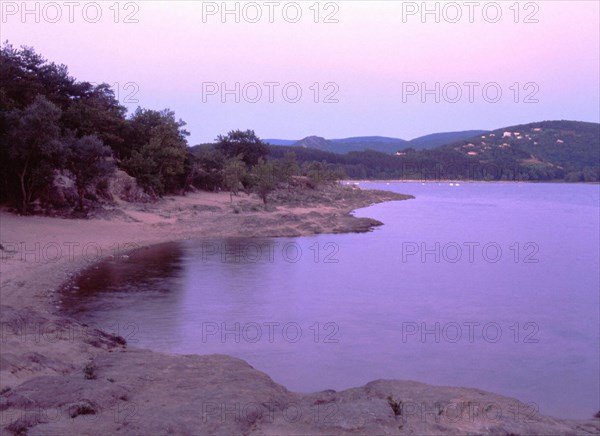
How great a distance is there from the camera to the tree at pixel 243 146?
5884 centimetres

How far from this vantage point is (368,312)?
14016 millimetres

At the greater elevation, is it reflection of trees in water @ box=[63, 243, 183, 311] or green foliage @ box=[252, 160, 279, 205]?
green foliage @ box=[252, 160, 279, 205]

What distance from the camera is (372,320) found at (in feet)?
43.5

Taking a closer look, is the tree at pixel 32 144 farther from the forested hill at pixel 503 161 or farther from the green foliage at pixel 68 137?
the forested hill at pixel 503 161

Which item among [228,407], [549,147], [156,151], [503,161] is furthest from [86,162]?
[549,147]

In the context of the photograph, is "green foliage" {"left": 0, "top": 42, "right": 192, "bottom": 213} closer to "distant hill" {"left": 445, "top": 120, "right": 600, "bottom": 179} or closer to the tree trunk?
the tree trunk

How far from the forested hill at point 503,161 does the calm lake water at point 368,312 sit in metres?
104

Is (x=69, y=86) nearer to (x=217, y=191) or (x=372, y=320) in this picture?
(x=217, y=191)

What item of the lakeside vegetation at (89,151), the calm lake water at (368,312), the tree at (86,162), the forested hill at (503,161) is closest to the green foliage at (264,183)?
the lakeside vegetation at (89,151)

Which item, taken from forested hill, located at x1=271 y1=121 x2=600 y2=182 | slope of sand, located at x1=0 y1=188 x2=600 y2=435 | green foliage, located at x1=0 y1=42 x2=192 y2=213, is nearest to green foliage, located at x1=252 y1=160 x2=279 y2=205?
green foliage, located at x1=0 y1=42 x2=192 y2=213

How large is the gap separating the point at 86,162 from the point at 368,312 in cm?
1458

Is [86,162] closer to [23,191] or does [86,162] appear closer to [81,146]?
[81,146]

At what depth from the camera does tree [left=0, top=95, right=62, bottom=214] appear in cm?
2073

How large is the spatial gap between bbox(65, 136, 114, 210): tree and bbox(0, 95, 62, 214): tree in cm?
92
